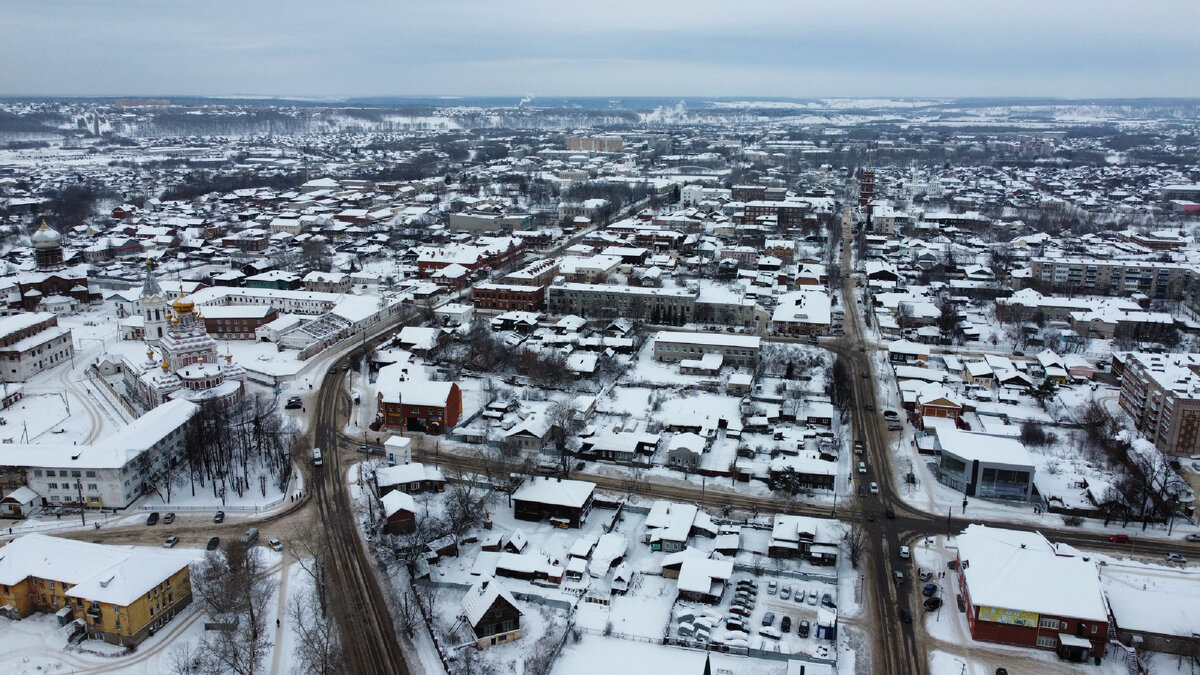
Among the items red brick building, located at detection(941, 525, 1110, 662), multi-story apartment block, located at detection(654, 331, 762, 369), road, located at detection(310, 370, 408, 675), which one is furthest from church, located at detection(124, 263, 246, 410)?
red brick building, located at detection(941, 525, 1110, 662)

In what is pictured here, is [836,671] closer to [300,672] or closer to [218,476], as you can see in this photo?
[300,672]

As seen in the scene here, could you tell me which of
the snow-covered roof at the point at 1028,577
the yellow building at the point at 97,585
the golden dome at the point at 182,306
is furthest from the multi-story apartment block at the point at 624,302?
the yellow building at the point at 97,585

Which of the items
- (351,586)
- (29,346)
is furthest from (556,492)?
(29,346)

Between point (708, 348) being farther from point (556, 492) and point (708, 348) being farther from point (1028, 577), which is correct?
point (1028, 577)

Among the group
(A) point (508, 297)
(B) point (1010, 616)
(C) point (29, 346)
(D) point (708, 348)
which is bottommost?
(B) point (1010, 616)

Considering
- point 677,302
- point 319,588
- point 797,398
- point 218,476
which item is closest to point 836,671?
point 319,588

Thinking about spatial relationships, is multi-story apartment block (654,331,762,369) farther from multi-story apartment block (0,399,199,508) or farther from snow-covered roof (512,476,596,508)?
multi-story apartment block (0,399,199,508)
